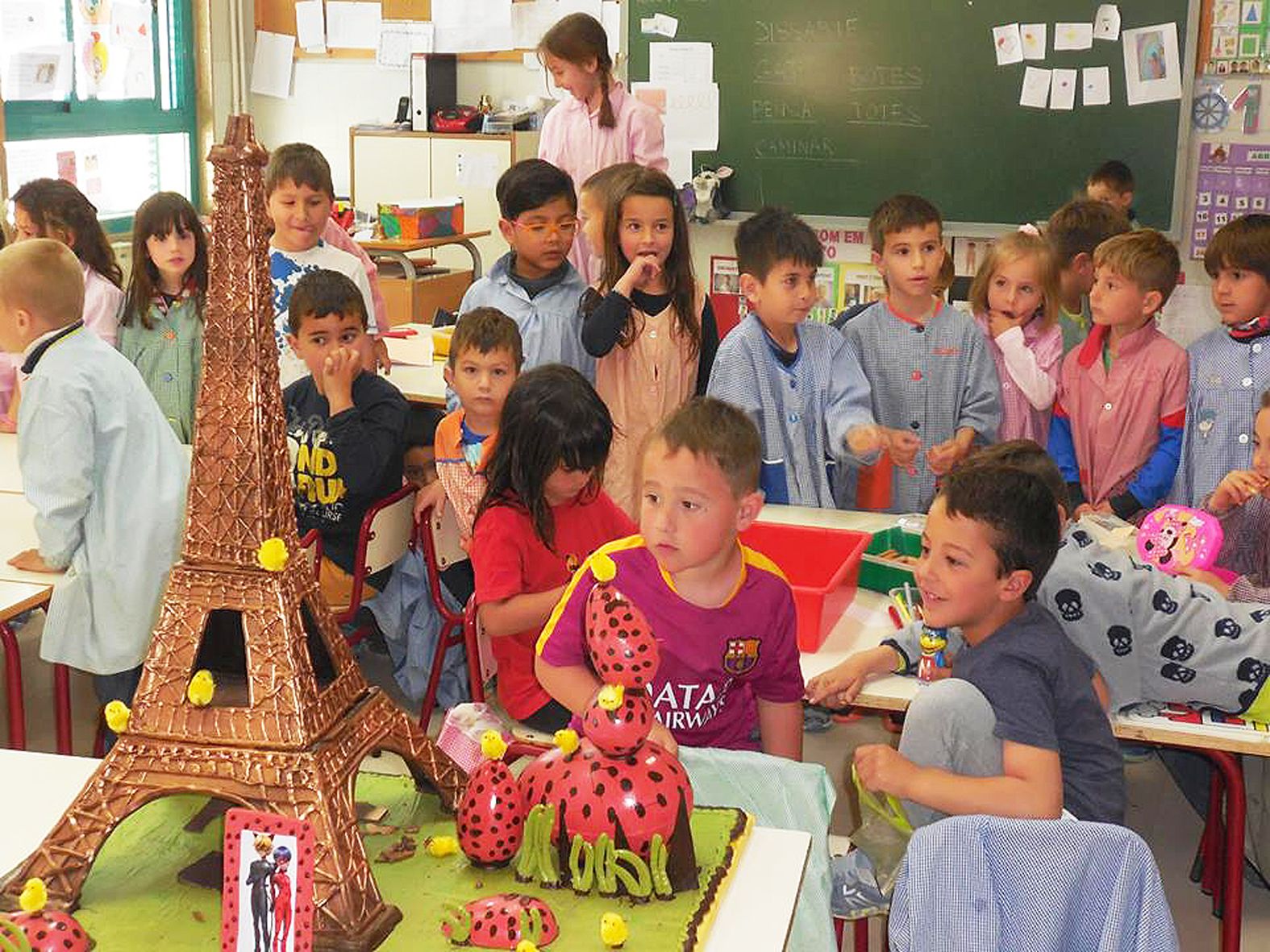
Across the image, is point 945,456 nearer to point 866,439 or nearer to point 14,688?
point 866,439

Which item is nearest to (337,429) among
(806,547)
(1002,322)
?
(806,547)

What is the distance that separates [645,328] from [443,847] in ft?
7.55

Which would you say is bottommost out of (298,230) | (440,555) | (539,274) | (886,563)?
(440,555)

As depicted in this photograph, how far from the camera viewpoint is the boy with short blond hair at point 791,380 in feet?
10.4

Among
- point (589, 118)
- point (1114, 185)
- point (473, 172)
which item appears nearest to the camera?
point (589, 118)

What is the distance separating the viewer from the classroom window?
6.04 m

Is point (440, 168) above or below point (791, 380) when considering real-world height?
above

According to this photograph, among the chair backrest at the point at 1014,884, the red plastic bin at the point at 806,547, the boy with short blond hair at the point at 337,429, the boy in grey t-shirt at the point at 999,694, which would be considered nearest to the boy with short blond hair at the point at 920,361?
the red plastic bin at the point at 806,547

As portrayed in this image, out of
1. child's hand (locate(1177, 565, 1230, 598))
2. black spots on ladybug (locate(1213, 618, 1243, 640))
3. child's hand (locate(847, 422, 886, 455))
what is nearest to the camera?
black spots on ladybug (locate(1213, 618, 1243, 640))

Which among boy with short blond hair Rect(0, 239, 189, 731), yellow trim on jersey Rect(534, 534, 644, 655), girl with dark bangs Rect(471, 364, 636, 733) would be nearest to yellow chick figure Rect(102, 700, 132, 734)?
yellow trim on jersey Rect(534, 534, 644, 655)

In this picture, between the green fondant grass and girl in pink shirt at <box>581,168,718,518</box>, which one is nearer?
the green fondant grass

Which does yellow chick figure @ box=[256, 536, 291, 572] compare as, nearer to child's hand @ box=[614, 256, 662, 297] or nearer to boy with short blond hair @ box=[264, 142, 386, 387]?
child's hand @ box=[614, 256, 662, 297]

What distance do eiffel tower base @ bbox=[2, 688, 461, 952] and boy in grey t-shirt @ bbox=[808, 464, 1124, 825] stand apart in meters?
0.79

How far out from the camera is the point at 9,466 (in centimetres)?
334
